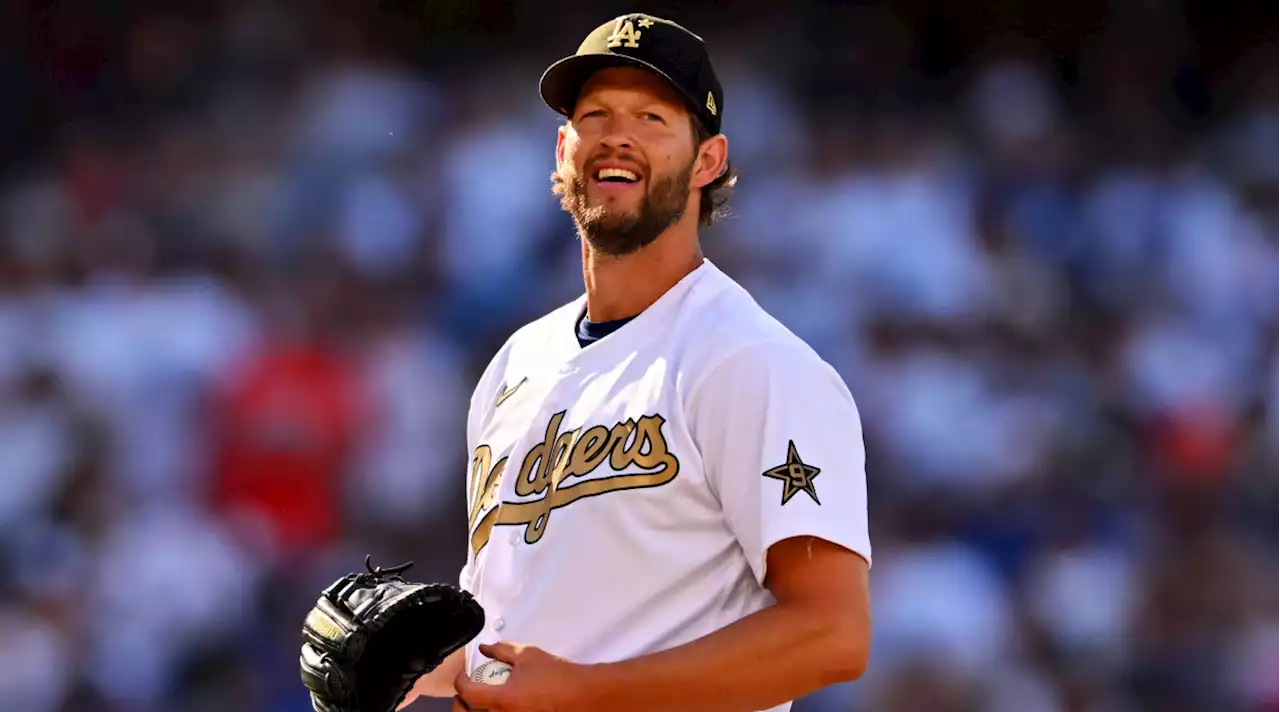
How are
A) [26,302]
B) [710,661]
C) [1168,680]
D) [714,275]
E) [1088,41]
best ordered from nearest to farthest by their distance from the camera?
[710,661] → [714,275] → [1168,680] → [26,302] → [1088,41]

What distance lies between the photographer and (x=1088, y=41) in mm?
5223

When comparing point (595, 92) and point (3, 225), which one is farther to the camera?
point (3, 225)

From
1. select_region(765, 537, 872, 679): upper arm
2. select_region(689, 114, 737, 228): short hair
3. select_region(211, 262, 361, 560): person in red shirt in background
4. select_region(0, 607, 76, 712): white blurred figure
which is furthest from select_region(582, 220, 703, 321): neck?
select_region(0, 607, 76, 712): white blurred figure

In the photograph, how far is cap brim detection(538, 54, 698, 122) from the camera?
2.13 meters

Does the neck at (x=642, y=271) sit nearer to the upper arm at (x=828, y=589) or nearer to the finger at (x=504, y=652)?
the upper arm at (x=828, y=589)

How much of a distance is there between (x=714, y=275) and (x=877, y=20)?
130 inches

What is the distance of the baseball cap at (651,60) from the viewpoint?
2.13 m

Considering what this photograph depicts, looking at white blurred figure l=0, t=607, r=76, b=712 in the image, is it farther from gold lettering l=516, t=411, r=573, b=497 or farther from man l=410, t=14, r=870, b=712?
gold lettering l=516, t=411, r=573, b=497

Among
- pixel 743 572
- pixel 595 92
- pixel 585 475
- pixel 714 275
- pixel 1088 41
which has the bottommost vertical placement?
pixel 743 572

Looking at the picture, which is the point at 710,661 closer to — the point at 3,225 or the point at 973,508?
the point at 973,508

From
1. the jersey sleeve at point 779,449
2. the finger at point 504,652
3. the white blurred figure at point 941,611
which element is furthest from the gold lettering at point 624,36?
the white blurred figure at point 941,611

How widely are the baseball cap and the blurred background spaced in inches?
102

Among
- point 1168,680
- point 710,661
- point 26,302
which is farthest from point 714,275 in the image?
point 26,302

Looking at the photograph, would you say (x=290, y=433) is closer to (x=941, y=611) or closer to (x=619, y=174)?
(x=941, y=611)
